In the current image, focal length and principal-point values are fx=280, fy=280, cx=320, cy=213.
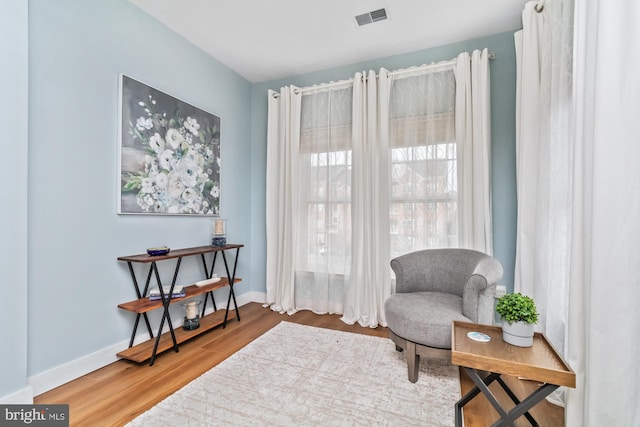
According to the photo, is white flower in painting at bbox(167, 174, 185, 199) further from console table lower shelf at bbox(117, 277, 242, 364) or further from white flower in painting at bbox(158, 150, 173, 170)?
console table lower shelf at bbox(117, 277, 242, 364)

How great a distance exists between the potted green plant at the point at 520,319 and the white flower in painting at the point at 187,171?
2.62m

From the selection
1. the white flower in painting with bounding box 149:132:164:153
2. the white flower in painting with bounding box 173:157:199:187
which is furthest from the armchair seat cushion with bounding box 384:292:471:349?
the white flower in painting with bounding box 149:132:164:153

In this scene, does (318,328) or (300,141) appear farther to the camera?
(300,141)

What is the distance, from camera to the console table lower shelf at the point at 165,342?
2045 mm

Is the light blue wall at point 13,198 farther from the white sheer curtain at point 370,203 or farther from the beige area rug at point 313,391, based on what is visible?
the white sheer curtain at point 370,203

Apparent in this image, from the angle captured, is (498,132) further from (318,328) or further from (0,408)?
(0,408)

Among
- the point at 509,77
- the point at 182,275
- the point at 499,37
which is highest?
the point at 499,37

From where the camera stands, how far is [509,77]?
8.32ft

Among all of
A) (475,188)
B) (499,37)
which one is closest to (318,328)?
(475,188)

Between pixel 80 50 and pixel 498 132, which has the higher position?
pixel 80 50

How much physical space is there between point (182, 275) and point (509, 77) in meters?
3.52

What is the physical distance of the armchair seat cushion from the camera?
1.72 meters

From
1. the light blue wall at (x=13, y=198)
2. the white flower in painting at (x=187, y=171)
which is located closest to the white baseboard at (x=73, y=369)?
the light blue wall at (x=13, y=198)

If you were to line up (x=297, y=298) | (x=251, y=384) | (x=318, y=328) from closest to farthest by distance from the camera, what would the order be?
1. (x=251, y=384)
2. (x=318, y=328)
3. (x=297, y=298)
